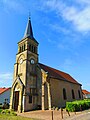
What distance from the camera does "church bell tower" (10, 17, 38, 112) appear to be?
2334 cm

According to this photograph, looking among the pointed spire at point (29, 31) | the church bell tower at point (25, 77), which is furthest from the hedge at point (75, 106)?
the pointed spire at point (29, 31)

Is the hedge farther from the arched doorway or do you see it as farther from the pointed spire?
the pointed spire

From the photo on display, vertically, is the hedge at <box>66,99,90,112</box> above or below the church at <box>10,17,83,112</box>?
below

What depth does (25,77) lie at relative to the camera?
24266mm

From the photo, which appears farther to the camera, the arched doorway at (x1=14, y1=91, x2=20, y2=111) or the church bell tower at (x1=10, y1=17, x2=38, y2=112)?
the arched doorway at (x1=14, y1=91, x2=20, y2=111)

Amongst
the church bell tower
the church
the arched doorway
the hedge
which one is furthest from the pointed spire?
the hedge

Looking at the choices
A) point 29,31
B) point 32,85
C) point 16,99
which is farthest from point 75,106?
point 29,31

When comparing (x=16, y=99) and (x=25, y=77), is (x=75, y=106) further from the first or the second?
(x=16, y=99)

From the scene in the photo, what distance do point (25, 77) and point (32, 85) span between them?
232 centimetres

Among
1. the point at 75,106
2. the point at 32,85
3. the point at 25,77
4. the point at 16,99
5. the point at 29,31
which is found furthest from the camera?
the point at 29,31

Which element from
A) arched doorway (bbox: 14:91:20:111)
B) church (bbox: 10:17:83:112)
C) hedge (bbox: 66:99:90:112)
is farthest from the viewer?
arched doorway (bbox: 14:91:20:111)

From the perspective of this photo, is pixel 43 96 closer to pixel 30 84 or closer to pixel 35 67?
pixel 30 84

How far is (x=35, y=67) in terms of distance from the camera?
27.1 metres

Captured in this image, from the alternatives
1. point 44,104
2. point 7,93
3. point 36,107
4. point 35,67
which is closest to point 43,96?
point 44,104
